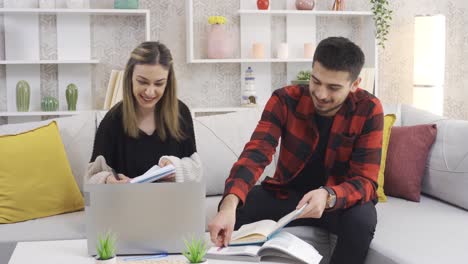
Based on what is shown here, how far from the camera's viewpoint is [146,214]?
1701 millimetres

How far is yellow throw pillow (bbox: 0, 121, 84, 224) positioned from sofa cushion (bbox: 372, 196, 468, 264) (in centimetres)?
128

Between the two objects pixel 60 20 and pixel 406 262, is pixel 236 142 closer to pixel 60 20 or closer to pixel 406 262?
pixel 406 262

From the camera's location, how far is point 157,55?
248cm

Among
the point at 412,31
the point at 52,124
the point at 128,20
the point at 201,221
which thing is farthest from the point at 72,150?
the point at 412,31

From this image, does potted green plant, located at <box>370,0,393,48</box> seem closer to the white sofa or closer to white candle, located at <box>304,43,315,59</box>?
white candle, located at <box>304,43,315,59</box>

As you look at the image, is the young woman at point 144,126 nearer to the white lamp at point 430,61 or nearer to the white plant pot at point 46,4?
the white plant pot at point 46,4

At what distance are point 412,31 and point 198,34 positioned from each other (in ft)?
5.05

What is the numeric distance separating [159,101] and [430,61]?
91.0 inches

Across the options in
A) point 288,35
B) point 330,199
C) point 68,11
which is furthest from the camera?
point 288,35

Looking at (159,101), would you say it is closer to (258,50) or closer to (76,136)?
(76,136)

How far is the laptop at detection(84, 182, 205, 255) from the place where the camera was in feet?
5.53

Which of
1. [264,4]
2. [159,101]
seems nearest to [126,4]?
[264,4]

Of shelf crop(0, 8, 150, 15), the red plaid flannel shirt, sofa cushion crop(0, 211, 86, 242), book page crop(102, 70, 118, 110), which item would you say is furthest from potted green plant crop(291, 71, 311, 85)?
sofa cushion crop(0, 211, 86, 242)

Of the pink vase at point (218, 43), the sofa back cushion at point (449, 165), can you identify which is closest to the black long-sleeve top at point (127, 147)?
the sofa back cushion at point (449, 165)
